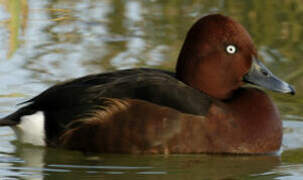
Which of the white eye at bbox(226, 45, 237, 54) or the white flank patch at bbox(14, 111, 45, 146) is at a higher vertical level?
the white eye at bbox(226, 45, 237, 54)

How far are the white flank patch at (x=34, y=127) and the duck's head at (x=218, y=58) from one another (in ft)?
3.95

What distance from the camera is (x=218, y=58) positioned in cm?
A: 672

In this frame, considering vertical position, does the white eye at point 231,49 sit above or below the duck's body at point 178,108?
above

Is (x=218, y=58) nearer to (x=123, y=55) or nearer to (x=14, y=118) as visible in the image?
(x=14, y=118)

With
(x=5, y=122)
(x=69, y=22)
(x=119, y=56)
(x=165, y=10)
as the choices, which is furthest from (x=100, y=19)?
(x=5, y=122)

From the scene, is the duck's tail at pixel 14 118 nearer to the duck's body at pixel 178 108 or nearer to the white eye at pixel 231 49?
the duck's body at pixel 178 108

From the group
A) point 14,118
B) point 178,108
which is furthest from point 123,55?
point 178,108

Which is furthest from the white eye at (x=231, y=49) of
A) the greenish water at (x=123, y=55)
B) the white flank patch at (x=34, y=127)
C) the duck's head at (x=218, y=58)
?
the white flank patch at (x=34, y=127)

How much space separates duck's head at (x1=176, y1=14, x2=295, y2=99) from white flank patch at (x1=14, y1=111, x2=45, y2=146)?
47.4 inches

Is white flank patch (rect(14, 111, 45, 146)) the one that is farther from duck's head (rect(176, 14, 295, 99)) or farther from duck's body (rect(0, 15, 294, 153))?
duck's head (rect(176, 14, 295, 99))

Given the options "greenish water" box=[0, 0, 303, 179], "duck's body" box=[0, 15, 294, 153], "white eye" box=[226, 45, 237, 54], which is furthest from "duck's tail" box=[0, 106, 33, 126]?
"white eye" box=[226, 45, 237, 54]

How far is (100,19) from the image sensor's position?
11070mm

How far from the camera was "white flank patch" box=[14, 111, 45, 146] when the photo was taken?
6.71m

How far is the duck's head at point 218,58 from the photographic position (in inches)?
261
